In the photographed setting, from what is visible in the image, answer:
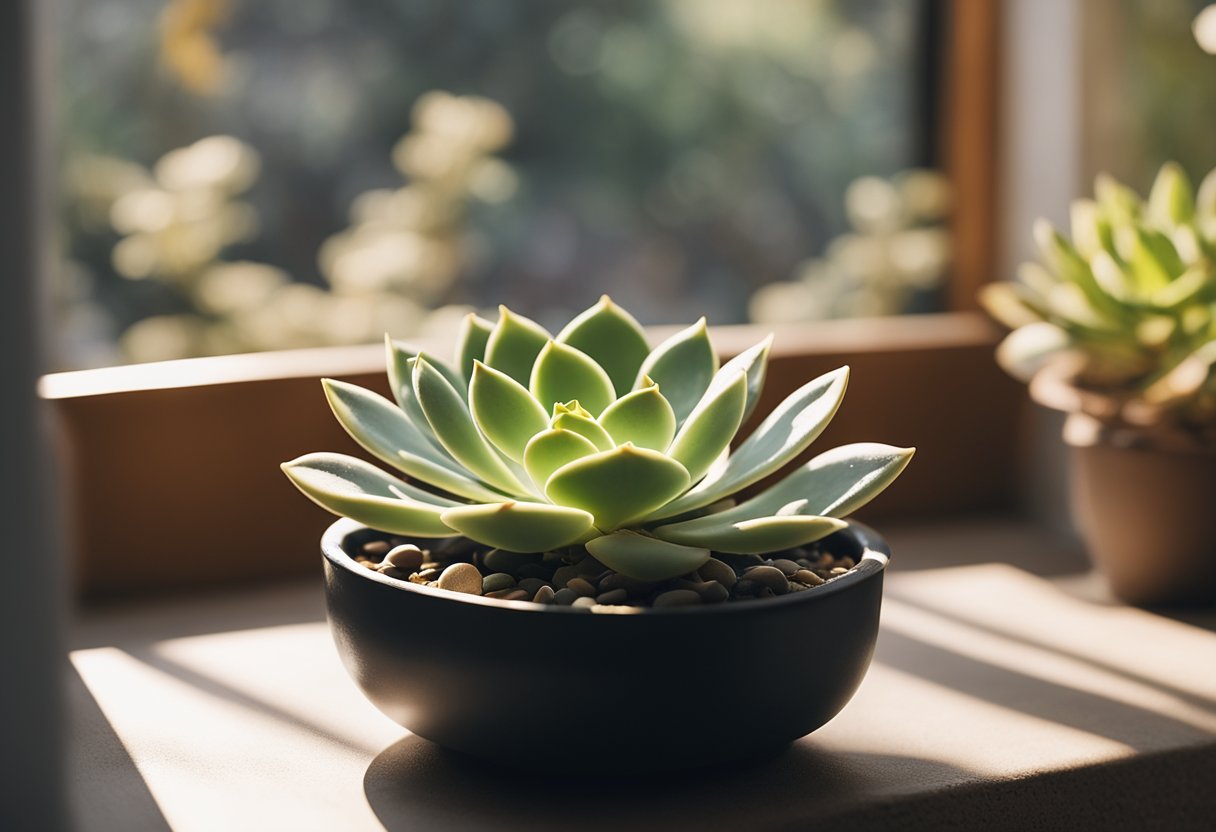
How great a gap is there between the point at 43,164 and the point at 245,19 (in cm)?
186

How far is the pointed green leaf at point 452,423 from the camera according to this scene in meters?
0.61

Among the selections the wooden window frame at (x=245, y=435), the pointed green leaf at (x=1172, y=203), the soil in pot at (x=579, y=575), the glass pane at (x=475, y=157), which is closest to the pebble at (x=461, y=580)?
the soil in pot at (x=579, y=575)

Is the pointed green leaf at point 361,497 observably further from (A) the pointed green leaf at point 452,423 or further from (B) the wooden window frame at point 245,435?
(B) the wooden window frame at point 245,435

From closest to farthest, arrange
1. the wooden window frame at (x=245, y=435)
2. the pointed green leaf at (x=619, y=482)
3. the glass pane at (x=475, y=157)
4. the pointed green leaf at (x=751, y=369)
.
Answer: the pointed green leaf at (x=619, y=482), the pointed green leaf at (x=751, y=369), the wooden window frame at (x=245, y=435), the glass pane at (x=475, y=157)

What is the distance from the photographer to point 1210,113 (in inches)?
43.8

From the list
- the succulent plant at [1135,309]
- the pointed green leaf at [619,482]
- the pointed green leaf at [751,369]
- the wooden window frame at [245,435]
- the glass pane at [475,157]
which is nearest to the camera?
the pointed green leaf at [619,482]

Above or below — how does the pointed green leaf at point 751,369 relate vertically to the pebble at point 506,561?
above

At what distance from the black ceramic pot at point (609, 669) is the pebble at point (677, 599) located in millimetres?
21

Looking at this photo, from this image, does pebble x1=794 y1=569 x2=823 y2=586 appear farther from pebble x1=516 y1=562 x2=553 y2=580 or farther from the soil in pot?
pebble x1=516 y1=562 x2=553 y2=580

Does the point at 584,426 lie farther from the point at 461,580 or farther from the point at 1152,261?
the point at 1152,261

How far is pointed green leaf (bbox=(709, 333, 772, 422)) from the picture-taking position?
25.6 inches

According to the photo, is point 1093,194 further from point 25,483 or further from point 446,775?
point 25,483

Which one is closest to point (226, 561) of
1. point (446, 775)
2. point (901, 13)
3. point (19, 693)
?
point (446, 775)

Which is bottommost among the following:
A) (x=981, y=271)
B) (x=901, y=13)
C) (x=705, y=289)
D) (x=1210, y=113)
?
(x=705, y=289)
